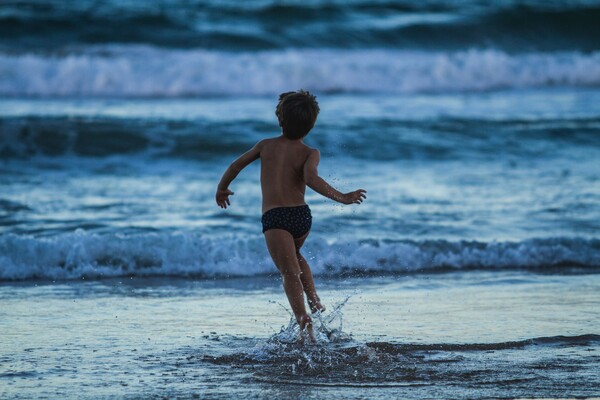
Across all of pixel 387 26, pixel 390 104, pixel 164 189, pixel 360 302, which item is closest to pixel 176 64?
pixel 390 104

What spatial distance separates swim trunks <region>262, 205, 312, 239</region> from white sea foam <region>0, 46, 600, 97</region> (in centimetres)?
1104

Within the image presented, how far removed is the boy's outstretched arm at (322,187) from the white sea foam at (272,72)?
1111 centimetres

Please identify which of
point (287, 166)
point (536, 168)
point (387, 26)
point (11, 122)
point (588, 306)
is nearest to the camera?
point (287, 166)

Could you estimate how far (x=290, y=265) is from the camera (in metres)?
4.52

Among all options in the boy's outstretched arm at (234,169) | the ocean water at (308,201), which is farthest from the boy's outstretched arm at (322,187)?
the ocean water at (308,201)

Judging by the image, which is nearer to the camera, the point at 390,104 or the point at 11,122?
the point at 11,122

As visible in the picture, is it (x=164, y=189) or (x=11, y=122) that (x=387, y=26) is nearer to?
(x=11, y=122)

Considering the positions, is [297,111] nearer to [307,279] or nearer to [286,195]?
[286,195]

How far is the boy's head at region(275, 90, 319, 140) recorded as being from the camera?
173 inches

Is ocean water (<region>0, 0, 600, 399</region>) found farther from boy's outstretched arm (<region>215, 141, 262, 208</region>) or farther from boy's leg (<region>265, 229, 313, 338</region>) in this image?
boy's outstretched arm (<region>215, 141, 262, 208</region>)

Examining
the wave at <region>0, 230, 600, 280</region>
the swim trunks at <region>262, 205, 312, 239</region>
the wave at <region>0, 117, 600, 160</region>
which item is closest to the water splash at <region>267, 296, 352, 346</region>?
the swim trunks at <region>262, 205, 312, 239</region>

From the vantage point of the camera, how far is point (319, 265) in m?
6.80

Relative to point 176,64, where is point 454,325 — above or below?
below

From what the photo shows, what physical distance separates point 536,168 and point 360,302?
16.7ft
